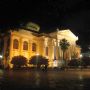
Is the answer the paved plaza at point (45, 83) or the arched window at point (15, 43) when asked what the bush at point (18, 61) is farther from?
the paved plaza at point (45, 83)

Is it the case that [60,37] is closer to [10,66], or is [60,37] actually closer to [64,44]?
[64,44]

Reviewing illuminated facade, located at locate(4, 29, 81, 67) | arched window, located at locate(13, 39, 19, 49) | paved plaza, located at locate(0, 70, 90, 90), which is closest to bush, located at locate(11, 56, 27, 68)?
illuminated facade, located at locate(4, 29, 81, 67)

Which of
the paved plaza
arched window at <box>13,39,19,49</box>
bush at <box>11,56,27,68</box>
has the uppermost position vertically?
arched window at <box>13,39,19,49</box>

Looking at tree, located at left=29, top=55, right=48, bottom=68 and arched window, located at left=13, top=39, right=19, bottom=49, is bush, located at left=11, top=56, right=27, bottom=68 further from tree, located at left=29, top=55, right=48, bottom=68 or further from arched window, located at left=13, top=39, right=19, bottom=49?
arched window, located at left=13, top=39, right=19, bottom=49

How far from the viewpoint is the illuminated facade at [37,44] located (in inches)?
2753

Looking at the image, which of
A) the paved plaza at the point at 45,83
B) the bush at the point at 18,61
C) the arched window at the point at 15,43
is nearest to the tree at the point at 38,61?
the bush at the point at 18,61

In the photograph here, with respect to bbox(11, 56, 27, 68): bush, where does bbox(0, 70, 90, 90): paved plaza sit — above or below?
below

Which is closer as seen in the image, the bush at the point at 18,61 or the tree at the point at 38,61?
the bush at the point at 18,61

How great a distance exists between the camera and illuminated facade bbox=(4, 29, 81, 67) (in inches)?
2753

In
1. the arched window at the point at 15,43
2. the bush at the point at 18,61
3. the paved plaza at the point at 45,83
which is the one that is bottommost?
the paved plaza at the point at 45,83

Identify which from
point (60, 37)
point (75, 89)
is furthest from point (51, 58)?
point (75, 89)

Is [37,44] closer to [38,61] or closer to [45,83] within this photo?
[38,61]

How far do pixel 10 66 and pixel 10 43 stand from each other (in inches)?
301

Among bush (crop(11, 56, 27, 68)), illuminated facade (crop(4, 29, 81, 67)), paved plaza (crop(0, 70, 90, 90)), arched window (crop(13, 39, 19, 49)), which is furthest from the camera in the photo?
arched window (crop(13, 39, 19, 49))
